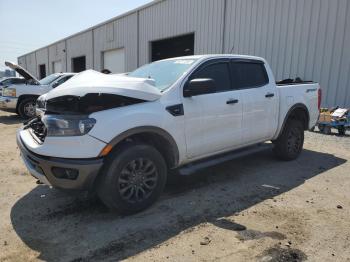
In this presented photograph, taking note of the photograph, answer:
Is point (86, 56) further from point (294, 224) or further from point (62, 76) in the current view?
point (294, 224)

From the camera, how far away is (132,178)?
3.55 meters

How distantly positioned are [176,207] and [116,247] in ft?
3.48

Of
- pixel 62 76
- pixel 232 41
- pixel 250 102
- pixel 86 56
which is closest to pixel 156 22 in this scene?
pixel 232 41

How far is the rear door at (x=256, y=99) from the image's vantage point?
4.78 metres

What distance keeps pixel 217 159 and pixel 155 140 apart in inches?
44.0

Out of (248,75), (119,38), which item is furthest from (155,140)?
(119,38)

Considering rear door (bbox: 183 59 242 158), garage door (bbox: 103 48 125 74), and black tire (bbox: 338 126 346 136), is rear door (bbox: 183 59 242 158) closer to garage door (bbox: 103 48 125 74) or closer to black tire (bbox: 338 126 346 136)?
black tire (bbox: 338 126 346 136)

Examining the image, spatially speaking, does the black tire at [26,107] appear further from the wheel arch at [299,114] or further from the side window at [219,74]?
the wheel arch at [299,114]

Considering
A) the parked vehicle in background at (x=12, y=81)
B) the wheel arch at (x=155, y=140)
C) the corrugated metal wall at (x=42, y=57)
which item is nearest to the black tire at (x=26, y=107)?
the parked vehicle in background at (x=12, y=81)

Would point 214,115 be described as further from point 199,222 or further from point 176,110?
point 199,222

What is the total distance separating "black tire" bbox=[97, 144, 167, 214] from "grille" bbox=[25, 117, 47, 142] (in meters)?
0.90

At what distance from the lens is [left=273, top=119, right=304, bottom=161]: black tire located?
572 cm

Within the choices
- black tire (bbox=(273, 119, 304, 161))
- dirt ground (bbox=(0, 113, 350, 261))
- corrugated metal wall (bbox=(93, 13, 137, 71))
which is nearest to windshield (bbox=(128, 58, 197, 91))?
dirt ground (bbox=(0, 113, 350, 261))

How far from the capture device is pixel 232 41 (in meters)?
12.7
